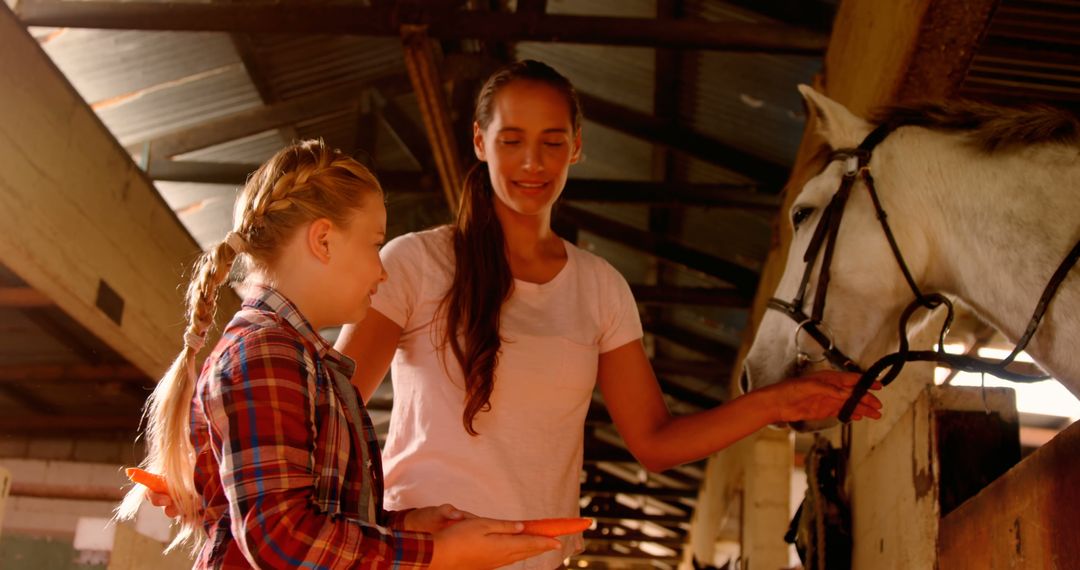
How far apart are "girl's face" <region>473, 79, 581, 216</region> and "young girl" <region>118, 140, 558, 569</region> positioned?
53 cm

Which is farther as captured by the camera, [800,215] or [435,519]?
[800,215]

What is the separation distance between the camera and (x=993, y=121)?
209cm

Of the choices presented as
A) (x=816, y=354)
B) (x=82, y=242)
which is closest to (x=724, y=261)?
(x=82, y=242)

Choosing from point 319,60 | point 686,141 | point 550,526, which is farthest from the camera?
point 319,60

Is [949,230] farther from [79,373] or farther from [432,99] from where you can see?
[79,373]

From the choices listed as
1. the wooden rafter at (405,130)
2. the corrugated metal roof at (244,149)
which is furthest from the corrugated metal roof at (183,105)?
the wooden rafter at (405,130)

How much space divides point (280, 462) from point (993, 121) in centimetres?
153

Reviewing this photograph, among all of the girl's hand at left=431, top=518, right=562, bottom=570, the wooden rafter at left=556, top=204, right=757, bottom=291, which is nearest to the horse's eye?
the girl's hand at left=431, top=518, right=562, bottom=570

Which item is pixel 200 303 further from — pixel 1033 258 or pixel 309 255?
pixel 1033 258

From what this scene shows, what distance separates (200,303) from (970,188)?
1414mm

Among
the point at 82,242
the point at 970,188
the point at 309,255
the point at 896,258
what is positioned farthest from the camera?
the point at 82,242

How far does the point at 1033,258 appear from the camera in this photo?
6.30 ft

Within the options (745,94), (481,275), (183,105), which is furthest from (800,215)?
(183,105)

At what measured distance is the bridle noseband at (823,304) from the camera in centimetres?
206
